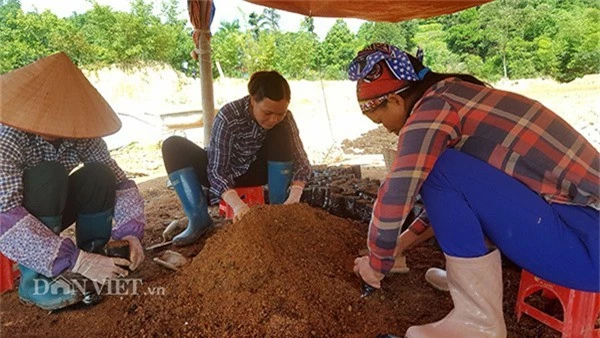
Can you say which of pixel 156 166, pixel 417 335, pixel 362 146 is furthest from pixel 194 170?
pixel 362 146

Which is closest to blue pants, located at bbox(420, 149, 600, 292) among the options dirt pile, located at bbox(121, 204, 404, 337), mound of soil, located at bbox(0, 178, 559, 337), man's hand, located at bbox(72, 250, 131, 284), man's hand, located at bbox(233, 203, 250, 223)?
mound of soil, located at bbox(0, 178, 559, 337)

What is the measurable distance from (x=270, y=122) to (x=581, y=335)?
1757 mm

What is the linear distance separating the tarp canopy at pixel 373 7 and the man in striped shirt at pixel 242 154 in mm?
996

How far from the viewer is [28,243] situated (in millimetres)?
1566

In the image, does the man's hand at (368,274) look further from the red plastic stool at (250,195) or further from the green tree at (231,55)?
the green tree at (231,55)

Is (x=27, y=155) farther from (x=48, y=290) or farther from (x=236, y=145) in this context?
(x=236, y=145)

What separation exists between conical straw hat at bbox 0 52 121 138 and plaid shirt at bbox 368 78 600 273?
3.91ft

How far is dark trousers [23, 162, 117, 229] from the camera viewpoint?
165 cm

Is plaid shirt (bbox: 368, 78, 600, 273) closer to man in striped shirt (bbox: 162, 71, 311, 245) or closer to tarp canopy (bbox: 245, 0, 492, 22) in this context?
man in striped shirt (bbox: 162, 71, 311, 245)

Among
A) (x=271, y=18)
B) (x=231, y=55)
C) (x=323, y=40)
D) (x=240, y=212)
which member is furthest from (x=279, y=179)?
(x=271, y=18)

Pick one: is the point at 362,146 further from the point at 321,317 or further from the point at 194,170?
the point at 321,317

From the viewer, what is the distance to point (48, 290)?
5.60ft

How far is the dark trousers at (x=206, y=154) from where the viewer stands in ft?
8.64

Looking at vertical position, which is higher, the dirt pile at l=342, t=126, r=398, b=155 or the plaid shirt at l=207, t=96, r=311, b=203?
the plaid shirt at l=207, t=96, r=311, b=203
